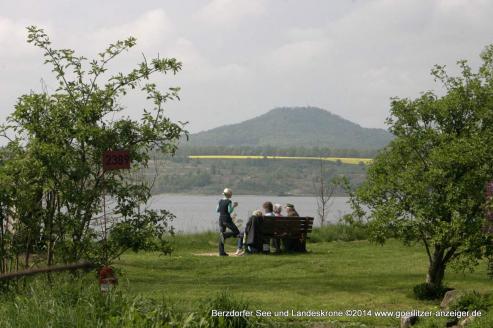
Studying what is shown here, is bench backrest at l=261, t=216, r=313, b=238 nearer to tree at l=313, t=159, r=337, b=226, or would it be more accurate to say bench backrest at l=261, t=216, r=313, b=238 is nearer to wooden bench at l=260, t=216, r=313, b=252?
Result: wooden bench at l=260, t=216, r=313, b=252

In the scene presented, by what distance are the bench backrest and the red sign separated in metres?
9.13

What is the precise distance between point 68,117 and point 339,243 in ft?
38.4

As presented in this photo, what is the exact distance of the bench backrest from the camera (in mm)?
19688

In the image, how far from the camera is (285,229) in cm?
1977

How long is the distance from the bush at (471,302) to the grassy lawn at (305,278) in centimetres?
72

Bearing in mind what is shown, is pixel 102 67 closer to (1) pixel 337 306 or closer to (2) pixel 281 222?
(1) pixel 337 306

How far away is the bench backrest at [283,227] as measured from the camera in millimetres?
19688

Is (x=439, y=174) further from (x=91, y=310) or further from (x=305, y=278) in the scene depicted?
(x=91, y=310)

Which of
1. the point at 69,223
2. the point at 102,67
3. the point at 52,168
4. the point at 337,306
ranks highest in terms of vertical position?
the point at 102,67

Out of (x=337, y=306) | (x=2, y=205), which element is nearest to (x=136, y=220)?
(x=2, y=205)

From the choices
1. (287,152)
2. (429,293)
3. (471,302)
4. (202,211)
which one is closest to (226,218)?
(429,293)

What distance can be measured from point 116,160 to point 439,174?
407 cm

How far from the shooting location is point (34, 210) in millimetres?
10789

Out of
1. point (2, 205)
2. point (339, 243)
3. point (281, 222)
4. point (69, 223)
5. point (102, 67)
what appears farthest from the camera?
point (339, 243)
